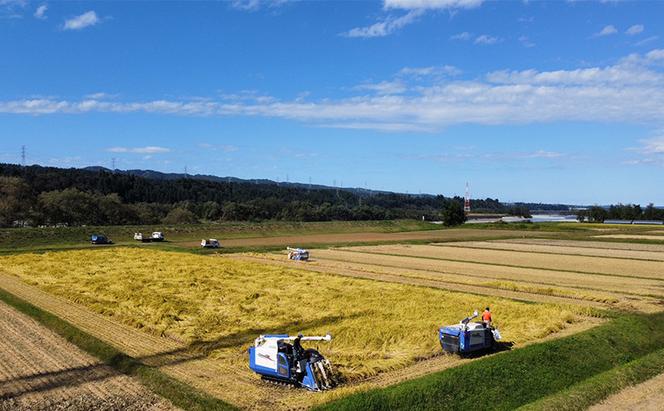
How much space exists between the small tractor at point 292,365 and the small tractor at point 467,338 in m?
5.42

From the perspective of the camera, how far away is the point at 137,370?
18.5 meters

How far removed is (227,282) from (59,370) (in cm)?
2038

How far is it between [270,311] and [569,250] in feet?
189

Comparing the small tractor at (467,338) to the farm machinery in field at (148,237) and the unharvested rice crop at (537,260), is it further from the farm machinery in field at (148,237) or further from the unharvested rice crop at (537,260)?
the farm machinery in field at (148,237)

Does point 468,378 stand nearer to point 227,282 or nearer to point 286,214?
point 227,282

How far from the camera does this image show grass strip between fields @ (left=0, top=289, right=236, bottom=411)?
15719 mm

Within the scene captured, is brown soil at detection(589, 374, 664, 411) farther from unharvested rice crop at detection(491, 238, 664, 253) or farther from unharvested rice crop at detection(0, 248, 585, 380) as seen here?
unharvested rice crop at detection(491, 238, 664, 253)

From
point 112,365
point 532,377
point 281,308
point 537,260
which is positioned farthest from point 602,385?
point 537,260

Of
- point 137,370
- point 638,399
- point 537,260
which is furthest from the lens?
point 537,260

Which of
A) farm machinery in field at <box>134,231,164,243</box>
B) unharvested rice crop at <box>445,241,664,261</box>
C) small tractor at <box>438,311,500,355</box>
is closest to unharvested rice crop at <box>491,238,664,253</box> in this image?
unharvested rice crop at <box>445,241,664,261</box>

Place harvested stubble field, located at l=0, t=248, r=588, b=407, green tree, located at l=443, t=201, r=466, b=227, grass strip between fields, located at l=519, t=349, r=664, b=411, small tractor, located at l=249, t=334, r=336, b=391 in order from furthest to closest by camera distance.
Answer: green tree, located at l=443, t=201, r=466, b=227 → harvested stubble field, located at l=0, t=248, r=588, b=407 → small tractor, located at l=249, t=334, r=336, b=391 → grass strip between fields, located at l=519, t=349, r=664, b=411

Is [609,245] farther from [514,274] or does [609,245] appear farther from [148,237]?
[148,237]

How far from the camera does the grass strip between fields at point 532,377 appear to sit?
16.2 m

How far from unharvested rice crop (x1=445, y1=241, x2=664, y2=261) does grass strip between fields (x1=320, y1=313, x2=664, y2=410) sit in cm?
4597
